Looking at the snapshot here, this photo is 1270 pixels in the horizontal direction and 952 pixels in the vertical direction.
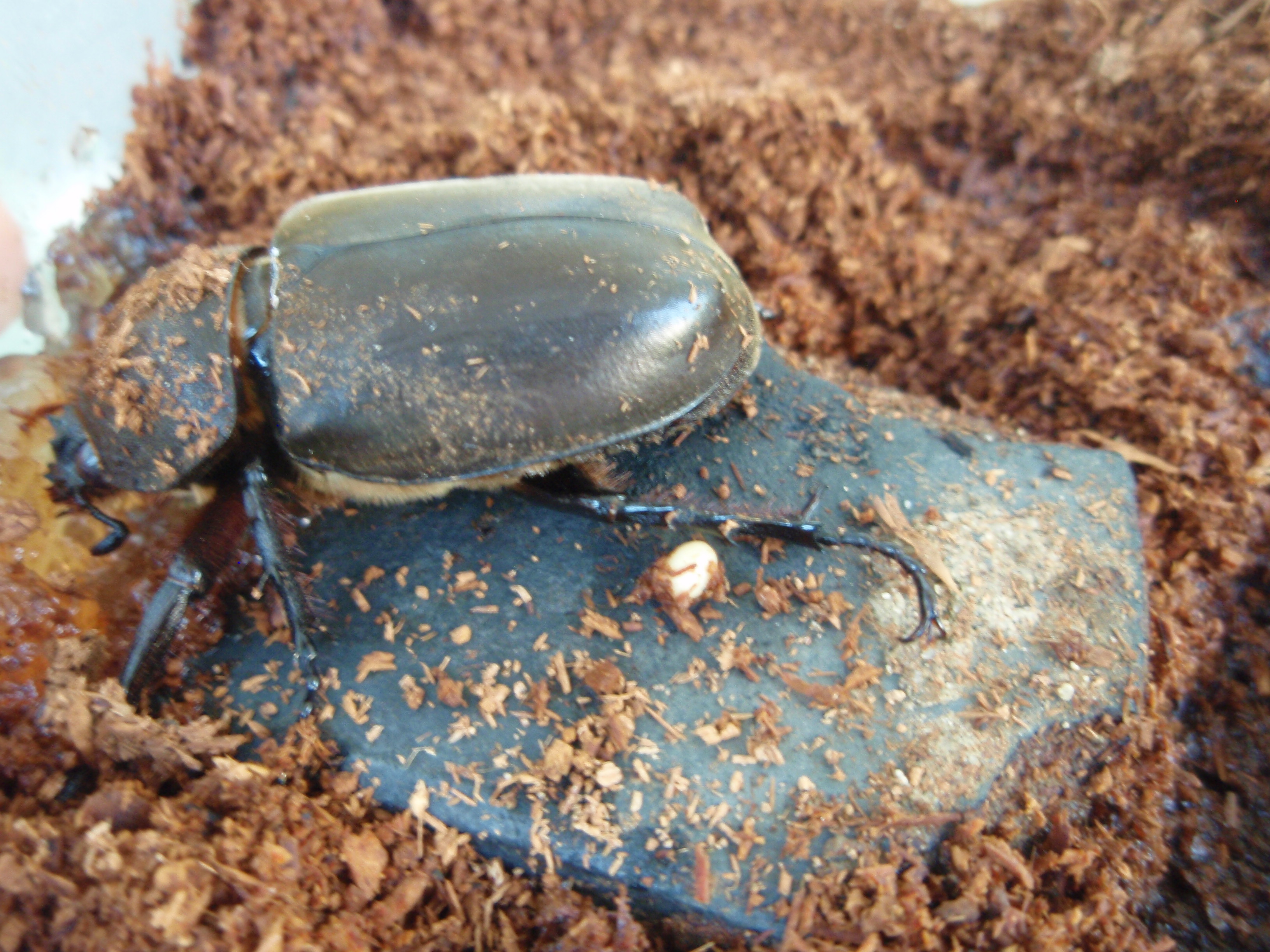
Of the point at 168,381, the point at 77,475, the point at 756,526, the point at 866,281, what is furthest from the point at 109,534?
the point at 866,281

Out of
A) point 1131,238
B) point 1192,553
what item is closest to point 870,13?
point 1131,238

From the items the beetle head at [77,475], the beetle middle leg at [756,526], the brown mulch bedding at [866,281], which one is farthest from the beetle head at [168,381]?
the beetle middle leg at [756,526]

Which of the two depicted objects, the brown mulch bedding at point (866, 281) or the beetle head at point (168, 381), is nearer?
the brown mulch bedding at point (866, 281)

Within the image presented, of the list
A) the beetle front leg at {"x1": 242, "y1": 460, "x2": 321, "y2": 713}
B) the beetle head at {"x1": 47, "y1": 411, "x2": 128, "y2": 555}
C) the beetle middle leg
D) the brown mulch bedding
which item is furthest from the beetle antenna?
the beetle middle leg

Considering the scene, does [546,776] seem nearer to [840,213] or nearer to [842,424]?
[842,424]

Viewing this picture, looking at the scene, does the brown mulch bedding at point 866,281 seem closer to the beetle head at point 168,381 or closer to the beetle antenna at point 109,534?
the beetle antenna at point 109,534

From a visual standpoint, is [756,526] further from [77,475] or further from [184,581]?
[77,475]
